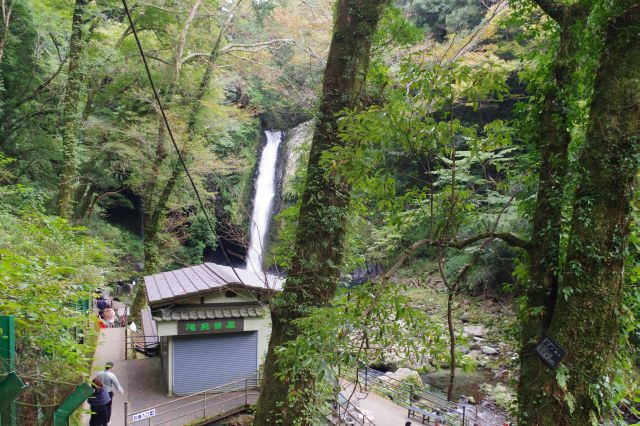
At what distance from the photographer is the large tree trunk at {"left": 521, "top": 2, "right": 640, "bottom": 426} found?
8.27ft

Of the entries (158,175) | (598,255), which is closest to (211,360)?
(158,175)

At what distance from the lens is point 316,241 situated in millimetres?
4879

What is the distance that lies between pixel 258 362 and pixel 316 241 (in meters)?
6.92

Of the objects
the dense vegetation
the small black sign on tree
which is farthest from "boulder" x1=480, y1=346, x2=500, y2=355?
the small black sign on tree

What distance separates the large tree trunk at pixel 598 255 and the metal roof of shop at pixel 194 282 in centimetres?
612

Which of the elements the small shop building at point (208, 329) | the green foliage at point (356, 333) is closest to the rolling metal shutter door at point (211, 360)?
the small shop building at point (208, 329)

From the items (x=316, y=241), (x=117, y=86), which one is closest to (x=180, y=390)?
(x=316, y=241)

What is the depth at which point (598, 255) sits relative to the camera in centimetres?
256

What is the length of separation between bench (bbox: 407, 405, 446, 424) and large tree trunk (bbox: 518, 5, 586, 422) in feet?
24.1

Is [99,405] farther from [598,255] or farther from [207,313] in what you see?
[598,255]

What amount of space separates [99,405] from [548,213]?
707 cm

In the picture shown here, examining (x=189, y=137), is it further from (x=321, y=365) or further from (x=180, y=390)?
(x=321, y=365)

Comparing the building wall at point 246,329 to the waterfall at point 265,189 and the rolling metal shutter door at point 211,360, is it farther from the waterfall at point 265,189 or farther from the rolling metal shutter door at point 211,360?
the waterfall at point 265,189

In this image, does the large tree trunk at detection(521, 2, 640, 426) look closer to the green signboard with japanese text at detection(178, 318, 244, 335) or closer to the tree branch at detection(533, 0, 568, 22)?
the tree branch at detection(533, 0, 568, 22)
